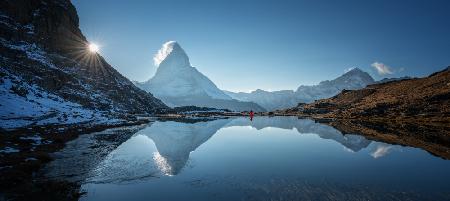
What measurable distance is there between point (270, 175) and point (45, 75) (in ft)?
443

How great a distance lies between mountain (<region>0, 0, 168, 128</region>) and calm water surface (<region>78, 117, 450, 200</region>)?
141 feet

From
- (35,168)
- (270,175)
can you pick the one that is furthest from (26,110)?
(270,175)

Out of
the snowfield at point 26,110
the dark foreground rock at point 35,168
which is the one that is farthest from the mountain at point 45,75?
the dark foreground rock at point 35,168

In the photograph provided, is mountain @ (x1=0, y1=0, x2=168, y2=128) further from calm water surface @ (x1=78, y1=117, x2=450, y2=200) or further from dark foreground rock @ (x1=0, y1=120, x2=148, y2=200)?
calm water surface @ (x1=78, y1=117, x2=450, y2=200)

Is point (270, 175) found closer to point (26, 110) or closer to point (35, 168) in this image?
point (35, 168)

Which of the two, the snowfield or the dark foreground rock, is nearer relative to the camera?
the dark foreground rock

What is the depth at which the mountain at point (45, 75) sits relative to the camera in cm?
→ 8425

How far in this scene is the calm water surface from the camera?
26.1 meters

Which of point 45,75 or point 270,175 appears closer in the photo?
point 270,175

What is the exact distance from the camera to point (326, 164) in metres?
40.3

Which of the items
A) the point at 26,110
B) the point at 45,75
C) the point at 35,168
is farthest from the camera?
the point at 45,75

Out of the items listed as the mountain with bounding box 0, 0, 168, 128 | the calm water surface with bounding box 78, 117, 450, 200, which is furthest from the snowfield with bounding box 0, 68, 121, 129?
the calm water surface with bounding box 78, 117, 450, 200

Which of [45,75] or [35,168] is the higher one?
[45,75]

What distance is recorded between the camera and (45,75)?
136 m
